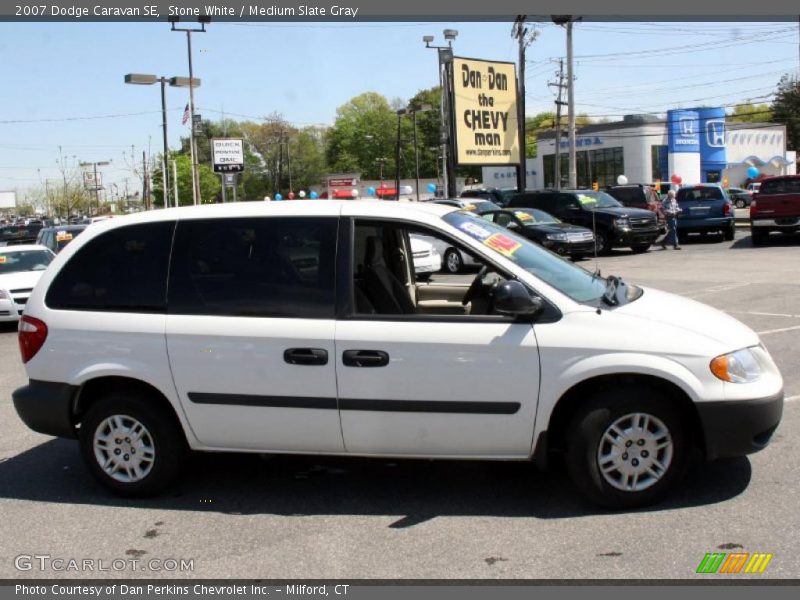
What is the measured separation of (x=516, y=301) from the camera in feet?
14.5

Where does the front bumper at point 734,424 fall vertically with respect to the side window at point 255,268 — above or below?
below

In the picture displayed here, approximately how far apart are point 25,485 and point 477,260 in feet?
11.0

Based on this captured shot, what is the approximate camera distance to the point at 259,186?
108 metres

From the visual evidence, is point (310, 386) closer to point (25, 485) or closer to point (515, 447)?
point (515, 447)

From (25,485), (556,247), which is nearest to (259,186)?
(556,247)

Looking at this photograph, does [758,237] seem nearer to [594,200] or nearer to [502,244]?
[594,200]

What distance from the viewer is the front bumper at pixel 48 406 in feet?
16.6

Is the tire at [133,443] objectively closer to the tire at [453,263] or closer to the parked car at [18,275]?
the parked car at [18,275]

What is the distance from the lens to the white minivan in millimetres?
Answer: 4445

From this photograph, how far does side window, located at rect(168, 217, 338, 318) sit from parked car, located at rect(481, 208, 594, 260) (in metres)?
15.5

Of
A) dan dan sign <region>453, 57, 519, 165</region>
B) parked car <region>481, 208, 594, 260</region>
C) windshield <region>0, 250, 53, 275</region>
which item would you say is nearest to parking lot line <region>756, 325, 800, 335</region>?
parked car <region>481, 208, 594, 260</region>

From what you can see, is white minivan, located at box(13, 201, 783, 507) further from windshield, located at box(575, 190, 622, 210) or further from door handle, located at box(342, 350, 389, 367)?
windshield, located at box(575, 190, 622, 210)

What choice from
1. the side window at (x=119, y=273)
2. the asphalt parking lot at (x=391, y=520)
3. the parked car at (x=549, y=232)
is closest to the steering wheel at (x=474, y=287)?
the asphalt parking lot at (x=391, y=520)

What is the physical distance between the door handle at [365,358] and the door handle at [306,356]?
0.12 metres
